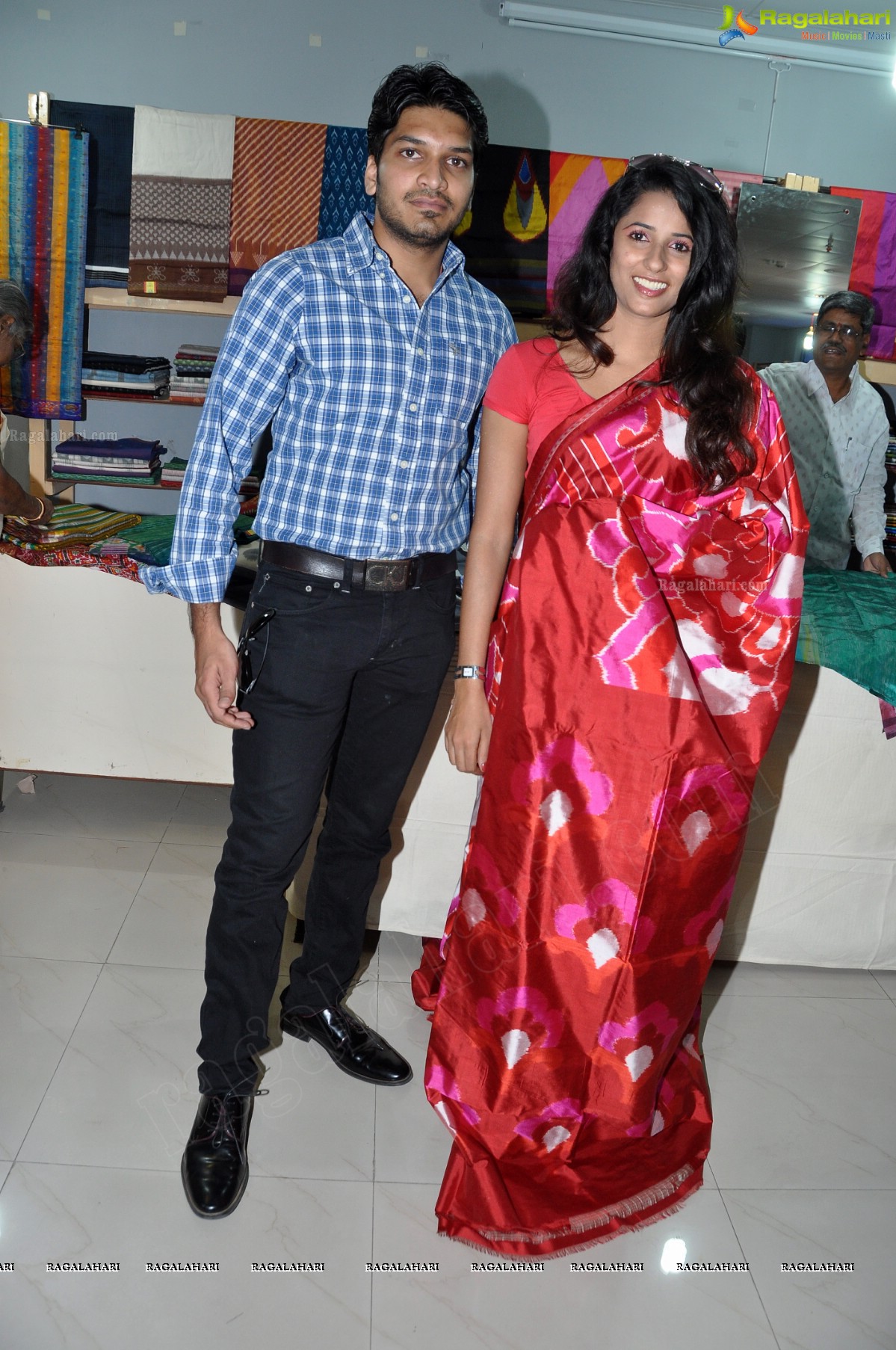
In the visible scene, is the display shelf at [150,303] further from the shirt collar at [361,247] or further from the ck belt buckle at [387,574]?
the ck belt buckle at [387,574]

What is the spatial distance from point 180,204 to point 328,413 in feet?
6.69

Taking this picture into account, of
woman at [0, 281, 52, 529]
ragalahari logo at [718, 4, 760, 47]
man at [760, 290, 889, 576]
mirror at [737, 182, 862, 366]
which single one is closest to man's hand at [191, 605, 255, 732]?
woman at [0, 281, 52, 529]

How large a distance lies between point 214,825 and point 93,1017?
900 mm

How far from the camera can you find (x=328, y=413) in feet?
4.71

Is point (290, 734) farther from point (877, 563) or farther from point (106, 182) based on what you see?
point (106, 182)

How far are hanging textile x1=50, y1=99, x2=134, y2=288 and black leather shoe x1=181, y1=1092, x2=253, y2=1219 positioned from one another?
8.39 feet

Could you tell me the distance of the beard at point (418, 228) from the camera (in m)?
1.43

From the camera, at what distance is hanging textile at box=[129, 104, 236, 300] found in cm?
299

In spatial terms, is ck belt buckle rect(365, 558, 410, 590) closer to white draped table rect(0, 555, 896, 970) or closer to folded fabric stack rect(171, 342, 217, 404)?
white draped table rect(0, 555, 896, 970)

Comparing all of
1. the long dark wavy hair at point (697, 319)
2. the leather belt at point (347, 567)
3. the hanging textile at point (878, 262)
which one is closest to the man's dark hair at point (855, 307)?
the hanging textile at point (878, 262)

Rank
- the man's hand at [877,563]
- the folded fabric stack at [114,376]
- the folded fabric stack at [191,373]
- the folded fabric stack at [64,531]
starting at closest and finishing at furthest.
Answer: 1. the folded fabric stack at [64,531]
2. the man's hand at [877,563]
3. the folded fabric stack at [114,376]
4. the folded fabric stack at [191,373]

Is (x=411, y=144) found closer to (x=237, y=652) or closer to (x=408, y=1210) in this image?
(x=237, y=652)

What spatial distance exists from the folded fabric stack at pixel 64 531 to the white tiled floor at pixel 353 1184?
2.76 feet

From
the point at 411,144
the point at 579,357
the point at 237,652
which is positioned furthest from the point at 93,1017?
the point at 411,144
